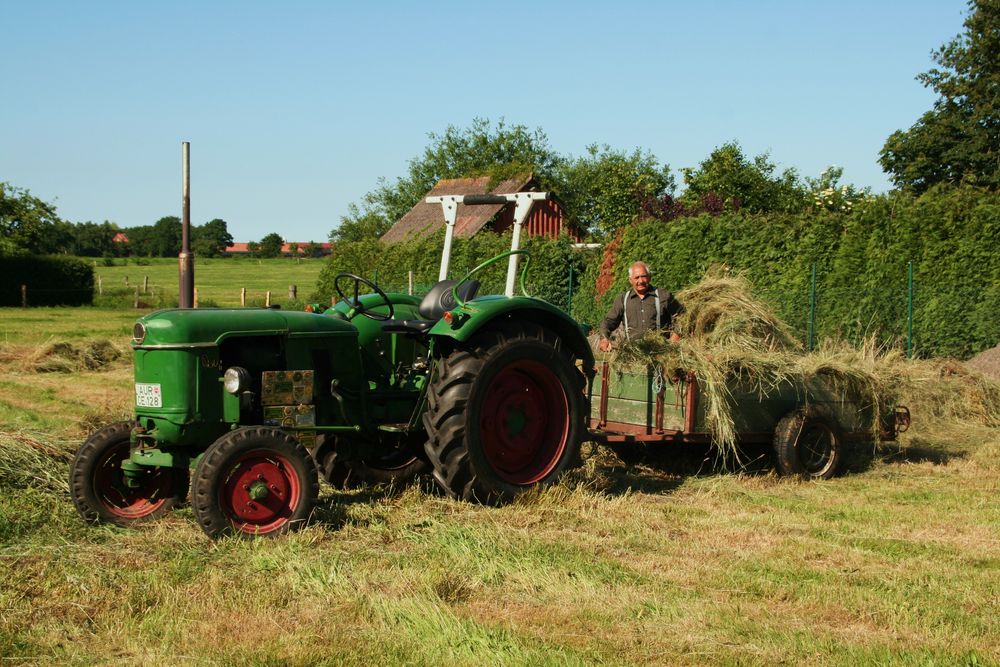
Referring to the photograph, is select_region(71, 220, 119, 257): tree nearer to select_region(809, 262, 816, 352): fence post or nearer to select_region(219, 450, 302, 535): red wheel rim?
select_region(809, 262, 816, 352): fence post

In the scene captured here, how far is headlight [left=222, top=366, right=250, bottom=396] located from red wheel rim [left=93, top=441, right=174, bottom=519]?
766mm

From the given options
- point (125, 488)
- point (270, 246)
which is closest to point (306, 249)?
point (270, 246)

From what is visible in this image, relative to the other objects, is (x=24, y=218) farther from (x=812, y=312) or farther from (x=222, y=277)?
(x=812, y=312)

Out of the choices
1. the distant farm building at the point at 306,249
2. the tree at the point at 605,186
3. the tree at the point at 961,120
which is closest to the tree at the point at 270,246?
the distant farm building at the point at 306,249

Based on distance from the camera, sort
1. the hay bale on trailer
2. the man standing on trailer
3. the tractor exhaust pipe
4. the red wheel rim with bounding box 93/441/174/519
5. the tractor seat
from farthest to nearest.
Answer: the tractor exhaust pipe < the man standing on trailer < the hay bale on trailer < the tractor seat < the red wheel rim with bounding box 93/441/174/519

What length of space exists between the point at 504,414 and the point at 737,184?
100 feet

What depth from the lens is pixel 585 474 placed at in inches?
288

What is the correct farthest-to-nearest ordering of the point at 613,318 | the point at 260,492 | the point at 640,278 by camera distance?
1. the point at 613,318
2. the point at 640,278
3. the point at 260,492

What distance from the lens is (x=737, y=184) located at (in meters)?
35.8

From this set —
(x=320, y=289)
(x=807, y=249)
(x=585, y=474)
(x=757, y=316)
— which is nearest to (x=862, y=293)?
(x=807, y=249)

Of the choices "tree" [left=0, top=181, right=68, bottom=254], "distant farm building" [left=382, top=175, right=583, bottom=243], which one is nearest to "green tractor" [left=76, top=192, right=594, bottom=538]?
"distant farm building" [left=382, top=175, right=583, bottom=243]

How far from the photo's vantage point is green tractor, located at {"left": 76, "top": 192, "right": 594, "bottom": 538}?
5582mm

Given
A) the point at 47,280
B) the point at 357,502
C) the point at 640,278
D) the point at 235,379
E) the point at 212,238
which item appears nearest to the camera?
the point at 235,379

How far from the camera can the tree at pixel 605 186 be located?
40.6 metres
